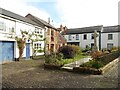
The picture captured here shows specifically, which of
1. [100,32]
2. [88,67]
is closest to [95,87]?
[88,67]

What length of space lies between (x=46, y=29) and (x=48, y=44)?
307 cm

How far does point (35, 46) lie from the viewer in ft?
88.2

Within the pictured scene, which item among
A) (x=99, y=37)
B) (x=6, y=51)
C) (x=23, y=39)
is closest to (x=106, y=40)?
(x=99, y=37)

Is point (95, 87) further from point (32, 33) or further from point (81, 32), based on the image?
point (81, 32)

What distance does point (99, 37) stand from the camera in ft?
157

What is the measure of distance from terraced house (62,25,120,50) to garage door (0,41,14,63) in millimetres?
31753

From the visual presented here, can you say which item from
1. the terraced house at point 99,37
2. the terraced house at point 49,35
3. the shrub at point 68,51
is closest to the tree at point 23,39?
the shrub at point 68,51

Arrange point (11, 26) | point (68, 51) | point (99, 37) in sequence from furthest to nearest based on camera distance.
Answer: point (99, 37)
point (68, 51)
point (11, 26)

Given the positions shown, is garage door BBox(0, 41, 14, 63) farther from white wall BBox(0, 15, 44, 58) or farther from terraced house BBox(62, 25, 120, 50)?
terraced house BBox(62, 25, 120, 50)

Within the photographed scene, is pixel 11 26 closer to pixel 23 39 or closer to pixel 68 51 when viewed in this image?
pixel 23 39

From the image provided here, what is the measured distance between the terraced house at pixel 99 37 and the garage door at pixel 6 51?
3175cm

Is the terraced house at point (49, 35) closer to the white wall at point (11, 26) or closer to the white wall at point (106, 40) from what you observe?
the white wall at point (11, 26)

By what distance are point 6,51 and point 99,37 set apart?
3453 centimetres

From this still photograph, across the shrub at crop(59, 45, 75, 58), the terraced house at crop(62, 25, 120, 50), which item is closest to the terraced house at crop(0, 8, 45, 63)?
the shrub at crop(59, 45, 75, 58)
